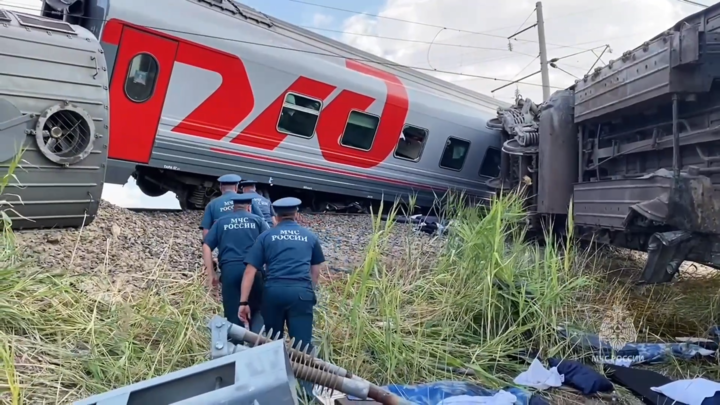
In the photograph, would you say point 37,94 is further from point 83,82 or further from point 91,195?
point 91,195

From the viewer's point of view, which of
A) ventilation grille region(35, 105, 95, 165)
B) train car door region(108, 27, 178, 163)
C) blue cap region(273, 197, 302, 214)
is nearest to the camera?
blue cap region(273, 197, 302, 214)

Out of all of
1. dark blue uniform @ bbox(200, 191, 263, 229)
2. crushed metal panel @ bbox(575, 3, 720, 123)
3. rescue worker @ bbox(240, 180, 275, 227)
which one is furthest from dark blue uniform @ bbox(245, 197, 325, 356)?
crushed metal panel @ bbox(575, 3, 720, 123)

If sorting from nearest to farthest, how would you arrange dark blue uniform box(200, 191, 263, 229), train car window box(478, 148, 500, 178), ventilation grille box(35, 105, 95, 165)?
ventilation grille box(35, 105, 95, 165) < dark blue uniform box(200, 191, 263, 229) < train car window box(478, 148, 500, 178)

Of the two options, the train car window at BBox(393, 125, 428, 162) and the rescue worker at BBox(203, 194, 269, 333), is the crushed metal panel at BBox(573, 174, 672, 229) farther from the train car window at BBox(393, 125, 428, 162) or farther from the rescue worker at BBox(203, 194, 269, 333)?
the train car window at BBox(393, 125, 428, 162)

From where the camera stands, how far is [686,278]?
20.9 feet

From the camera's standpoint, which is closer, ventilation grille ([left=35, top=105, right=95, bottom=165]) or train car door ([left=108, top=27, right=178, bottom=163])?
ventilation grille ([left=35, top=105, right=95, bottom=165])

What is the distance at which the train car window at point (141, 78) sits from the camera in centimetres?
725

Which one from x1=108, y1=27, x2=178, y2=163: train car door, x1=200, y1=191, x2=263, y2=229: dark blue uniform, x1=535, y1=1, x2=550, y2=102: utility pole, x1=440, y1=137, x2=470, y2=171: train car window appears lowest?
x1=200, y1=191, x2=263, y2=229: dark blue uniform

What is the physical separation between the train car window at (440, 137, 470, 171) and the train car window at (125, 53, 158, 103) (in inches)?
214

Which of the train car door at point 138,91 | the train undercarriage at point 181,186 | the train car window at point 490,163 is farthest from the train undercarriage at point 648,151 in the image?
the train car door at point 138,91

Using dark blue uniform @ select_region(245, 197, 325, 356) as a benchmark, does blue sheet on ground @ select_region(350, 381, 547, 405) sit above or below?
below

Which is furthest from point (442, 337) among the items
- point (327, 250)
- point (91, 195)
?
point (91, 195)

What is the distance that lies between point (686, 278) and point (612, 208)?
1.45m

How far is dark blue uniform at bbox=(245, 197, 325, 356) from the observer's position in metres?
3.92
